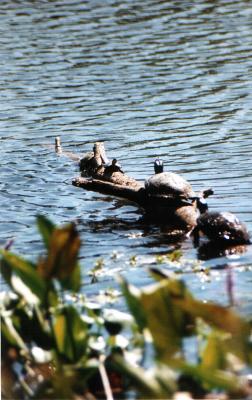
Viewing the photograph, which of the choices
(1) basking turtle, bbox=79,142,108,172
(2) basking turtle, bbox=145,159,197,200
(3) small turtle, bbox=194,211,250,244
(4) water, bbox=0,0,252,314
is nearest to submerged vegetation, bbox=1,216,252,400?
(4) water, bbox=0,0,252,314

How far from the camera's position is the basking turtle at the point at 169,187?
402 inches

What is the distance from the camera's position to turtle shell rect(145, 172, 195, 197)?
10.2m

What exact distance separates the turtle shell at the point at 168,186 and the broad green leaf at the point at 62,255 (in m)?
5.80

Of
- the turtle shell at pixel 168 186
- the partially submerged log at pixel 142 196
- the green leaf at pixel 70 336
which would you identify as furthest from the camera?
the turtle shell at pixel 168 186

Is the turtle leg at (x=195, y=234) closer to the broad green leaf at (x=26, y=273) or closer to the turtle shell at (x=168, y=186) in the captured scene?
the turtle shell at (x=168, y=186)

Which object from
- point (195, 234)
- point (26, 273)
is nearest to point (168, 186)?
point (195, 234)

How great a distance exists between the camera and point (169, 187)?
10.2 metres

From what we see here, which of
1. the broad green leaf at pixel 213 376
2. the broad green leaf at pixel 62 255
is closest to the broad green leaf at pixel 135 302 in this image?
the broad green leaf at pixel 62 255

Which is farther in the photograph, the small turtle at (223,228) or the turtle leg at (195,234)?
the turtle leg at (195,234)

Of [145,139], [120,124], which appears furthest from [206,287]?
[120,124]

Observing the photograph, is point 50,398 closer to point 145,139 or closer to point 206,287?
point 206,287

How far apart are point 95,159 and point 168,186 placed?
2.36 meters

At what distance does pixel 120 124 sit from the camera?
15453 mm

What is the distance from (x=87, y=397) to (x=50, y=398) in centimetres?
17
